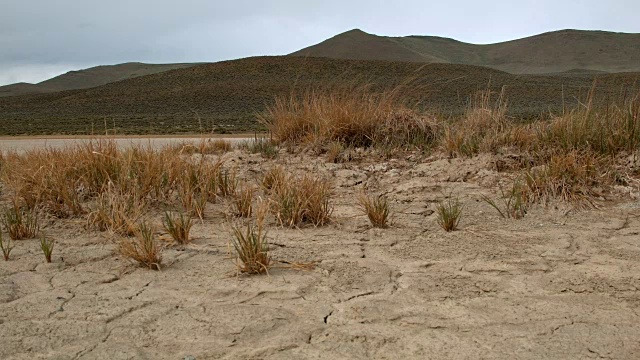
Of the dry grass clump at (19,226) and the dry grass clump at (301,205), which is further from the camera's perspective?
the dry grass clump at (301,205)

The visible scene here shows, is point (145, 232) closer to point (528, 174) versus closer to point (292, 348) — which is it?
point (292, 348)

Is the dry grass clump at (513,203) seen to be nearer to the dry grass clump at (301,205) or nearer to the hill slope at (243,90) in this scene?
the dry grass clump at (301,205)

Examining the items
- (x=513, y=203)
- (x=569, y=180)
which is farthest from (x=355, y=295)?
(x=569, y=180)

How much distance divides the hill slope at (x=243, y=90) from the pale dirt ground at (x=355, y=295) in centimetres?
2387

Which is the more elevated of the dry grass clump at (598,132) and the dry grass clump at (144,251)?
the dry grass clump at (598,132)

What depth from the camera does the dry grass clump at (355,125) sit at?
7922 millimetres

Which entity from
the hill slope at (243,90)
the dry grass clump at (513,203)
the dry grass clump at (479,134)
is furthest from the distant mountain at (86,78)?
the dry grass clump at (513,203)

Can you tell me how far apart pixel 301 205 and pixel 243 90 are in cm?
4166

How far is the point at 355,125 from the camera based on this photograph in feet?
26.2

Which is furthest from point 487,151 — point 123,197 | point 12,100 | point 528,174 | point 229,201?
point 12,100

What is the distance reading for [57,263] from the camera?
4242 millimetres

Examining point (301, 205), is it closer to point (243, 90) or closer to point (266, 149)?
point (266, 149)

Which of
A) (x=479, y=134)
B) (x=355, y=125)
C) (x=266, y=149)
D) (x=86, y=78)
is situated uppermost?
(x=86, y=78)

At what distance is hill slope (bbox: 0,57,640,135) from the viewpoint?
36.6 metres
